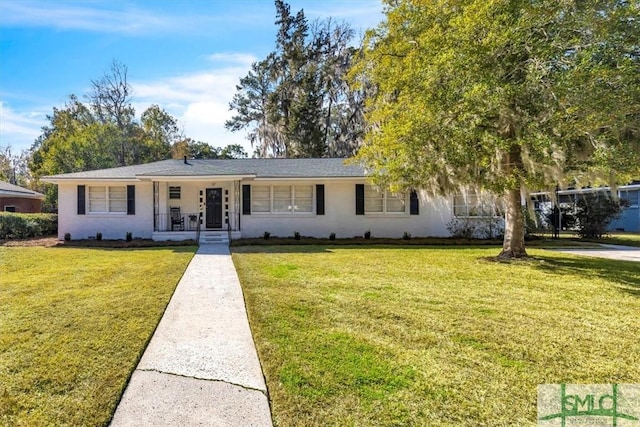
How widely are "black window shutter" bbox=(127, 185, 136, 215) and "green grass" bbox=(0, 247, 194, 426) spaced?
6382mm

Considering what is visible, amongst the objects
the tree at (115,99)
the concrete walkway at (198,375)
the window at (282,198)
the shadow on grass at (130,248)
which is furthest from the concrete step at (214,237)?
the tree at (115,99)

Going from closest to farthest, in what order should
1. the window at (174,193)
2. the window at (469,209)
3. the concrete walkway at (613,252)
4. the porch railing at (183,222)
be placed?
the concrete walkway at (613,252)
the window at (469,209)
the porch railing at (183,222)
the window at (174,193)

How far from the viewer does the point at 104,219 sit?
14.2 meters

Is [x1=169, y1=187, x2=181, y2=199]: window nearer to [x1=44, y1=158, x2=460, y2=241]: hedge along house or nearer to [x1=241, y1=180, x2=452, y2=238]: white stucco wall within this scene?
[x1=44, y1=158, x2=460, y2=241]: hedge along house

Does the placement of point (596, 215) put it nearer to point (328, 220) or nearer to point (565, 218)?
point (565, 218)

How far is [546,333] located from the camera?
402cm

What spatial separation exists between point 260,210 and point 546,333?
11.7 metres

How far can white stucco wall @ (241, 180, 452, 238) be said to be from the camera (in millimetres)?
14453

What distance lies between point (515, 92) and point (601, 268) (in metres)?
4.70

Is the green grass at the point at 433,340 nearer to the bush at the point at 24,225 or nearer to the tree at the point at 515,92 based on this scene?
the tree at the point at 515,92

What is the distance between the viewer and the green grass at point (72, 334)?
2604 millimetres

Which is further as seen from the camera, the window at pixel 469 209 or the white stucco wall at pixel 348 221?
the white stucco wall at pixel 348 221

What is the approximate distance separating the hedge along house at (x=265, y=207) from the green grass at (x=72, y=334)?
636 centimetres

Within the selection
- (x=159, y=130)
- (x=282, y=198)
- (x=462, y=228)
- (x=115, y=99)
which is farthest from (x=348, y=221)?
(x=159, y=130)
